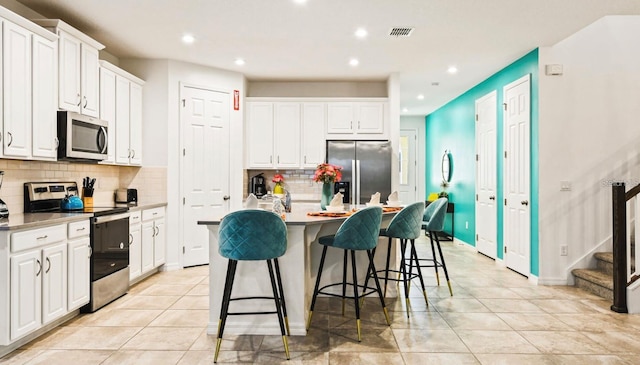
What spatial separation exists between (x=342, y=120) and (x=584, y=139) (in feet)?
10.2

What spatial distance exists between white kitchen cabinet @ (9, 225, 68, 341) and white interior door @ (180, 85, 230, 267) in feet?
7.49

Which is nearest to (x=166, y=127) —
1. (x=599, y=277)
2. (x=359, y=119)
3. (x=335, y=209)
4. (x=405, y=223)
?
(x=359, y=119)

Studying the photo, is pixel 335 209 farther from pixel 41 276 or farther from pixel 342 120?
pixel 342 120

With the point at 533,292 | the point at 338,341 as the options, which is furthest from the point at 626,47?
the point at 338,341

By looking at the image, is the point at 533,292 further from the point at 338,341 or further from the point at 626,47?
the point at 626,47

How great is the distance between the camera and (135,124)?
518cm

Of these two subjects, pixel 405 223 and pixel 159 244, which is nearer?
pixel 405 223

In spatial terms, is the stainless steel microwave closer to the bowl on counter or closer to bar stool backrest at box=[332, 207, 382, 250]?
the bowl on counter

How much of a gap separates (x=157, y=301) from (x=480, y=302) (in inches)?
121

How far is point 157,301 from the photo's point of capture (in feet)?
13.4

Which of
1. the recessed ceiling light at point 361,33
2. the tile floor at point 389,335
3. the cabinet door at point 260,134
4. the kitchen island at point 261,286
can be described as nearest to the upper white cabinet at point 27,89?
the tile floor at point 389,335

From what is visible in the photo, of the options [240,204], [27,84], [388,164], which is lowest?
[240,204]

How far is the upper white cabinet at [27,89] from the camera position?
3.06m

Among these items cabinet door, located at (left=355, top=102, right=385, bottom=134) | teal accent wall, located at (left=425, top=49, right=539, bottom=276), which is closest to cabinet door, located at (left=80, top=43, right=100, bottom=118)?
cabinet door, located at (left=355, top=102, right=385, bottom=134)
